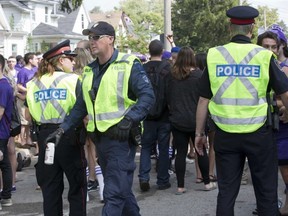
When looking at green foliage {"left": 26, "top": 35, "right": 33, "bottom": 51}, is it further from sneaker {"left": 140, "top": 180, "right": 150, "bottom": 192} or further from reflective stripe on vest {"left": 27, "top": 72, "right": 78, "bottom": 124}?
reflective stripe on vest {"left": 27, "top": 72, "right": 78, "bottom": 124}

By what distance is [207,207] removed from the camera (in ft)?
22.8

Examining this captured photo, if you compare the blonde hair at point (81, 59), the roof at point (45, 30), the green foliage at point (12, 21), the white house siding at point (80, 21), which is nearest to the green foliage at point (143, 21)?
the white house siding at point (80, 21)

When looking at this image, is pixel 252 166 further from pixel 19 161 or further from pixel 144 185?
pixel 19 161

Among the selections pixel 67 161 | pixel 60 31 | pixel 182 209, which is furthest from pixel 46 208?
pixel 60 31

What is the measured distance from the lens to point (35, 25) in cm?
5681

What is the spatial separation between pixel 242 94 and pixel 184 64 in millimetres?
2937

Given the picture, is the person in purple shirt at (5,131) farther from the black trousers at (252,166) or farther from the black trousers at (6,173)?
the black trousers at (252,166)

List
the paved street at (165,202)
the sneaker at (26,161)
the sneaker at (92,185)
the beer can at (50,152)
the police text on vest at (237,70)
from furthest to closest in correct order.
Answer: the sneaker at (26,161) → the sneaker at (92,185) → the paved street at (165,202) → the beer can at (50,152) → the police text on vest at (237,70)

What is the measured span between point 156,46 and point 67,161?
9.49 ft

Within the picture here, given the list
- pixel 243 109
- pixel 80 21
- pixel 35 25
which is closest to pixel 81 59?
pixel 243 109

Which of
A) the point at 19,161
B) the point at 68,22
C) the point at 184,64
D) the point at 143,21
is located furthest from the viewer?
the point at 143,21

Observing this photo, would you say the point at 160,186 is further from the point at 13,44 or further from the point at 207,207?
the point at 13,44

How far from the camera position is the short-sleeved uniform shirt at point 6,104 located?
6.60 meters

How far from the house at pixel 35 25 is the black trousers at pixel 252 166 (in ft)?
136
